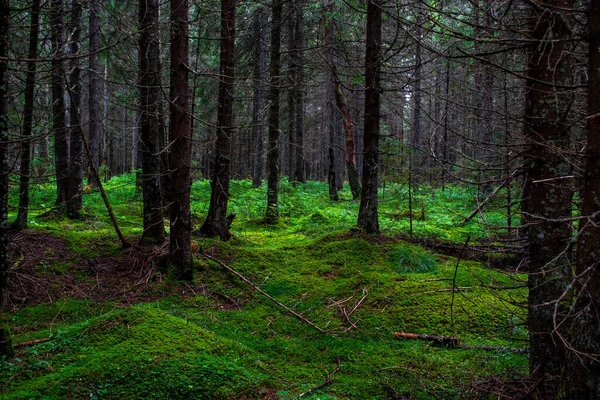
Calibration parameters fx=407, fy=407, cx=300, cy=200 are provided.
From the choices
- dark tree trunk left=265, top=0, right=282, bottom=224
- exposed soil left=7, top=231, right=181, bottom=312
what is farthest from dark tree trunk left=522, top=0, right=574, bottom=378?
dark tree trunk left=265, top=0, right=282, bottom=224

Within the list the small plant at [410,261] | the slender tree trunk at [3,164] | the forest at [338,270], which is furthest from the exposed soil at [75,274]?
the small plant at [410,261]

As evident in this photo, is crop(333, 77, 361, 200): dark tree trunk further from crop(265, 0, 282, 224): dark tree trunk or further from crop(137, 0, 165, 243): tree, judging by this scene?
crop(137, 0, 165, 243): tree

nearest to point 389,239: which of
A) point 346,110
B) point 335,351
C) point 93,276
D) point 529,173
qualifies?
point 335,351

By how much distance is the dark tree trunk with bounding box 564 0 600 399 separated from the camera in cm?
272

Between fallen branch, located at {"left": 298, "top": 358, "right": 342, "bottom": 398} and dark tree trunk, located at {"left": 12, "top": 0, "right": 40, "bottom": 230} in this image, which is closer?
fallen branch, located at {"left": 298, "top": 358, "right": 342, "bottom": 398}

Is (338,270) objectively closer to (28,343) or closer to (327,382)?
(327,382)

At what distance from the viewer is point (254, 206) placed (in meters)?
15.1

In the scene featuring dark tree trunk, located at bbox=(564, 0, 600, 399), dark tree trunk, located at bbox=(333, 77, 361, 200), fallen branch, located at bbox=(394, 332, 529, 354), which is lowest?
fallen branch, located at bbox=(394, 332, 529, 354)

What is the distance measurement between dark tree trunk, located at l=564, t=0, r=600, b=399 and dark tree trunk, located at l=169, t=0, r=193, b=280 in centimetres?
540

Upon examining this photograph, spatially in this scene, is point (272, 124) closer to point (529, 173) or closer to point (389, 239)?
point (389, 239)

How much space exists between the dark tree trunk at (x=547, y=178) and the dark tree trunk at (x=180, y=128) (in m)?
4.92

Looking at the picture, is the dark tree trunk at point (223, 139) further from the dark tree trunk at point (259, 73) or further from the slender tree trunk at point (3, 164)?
the dark tree trunk at point (259, 73)

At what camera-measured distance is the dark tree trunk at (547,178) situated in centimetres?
346

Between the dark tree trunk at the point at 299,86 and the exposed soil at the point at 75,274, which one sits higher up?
the dark tree trunk at the point at 299,86
